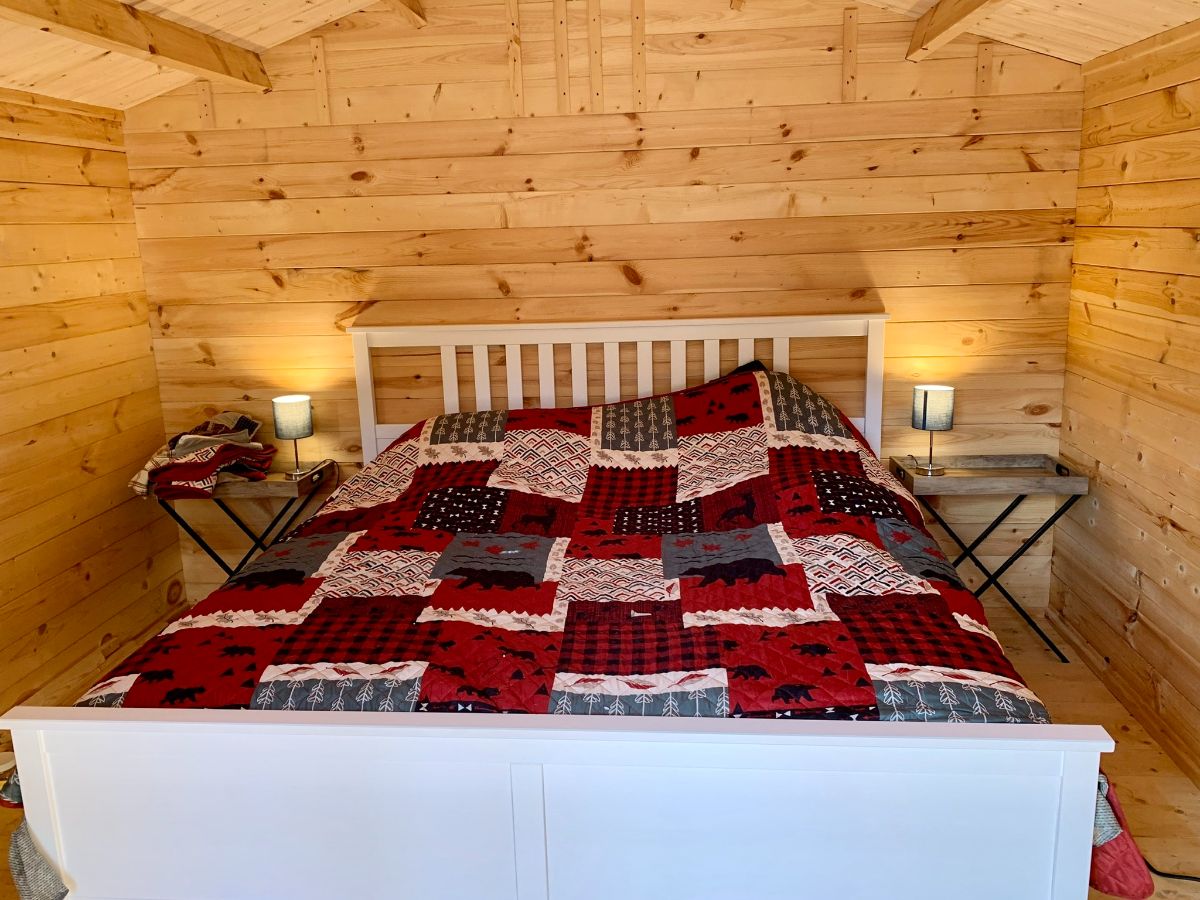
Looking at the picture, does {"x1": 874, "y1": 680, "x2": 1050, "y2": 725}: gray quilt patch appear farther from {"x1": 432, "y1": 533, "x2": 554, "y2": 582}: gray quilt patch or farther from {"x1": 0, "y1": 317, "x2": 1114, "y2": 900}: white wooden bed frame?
{"x1": 432, "y1": 533, "x2": 554, "y2": 582}: gray quilt patch

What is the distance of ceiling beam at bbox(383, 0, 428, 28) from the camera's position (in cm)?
297

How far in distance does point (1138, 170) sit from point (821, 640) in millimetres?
1745

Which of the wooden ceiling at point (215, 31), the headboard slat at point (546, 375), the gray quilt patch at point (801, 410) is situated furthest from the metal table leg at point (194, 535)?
the gray quilt patch at point (801, 410)

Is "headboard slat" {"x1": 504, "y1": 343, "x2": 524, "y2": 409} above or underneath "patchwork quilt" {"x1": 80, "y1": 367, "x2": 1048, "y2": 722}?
above

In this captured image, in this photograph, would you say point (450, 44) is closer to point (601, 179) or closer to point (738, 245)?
point (601, 179)

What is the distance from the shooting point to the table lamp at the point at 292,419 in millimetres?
3291

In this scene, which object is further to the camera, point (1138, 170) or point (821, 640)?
point (1138, 170)

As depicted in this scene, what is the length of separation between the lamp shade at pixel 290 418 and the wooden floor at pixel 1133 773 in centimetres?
134

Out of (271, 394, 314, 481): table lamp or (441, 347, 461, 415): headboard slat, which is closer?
(271, 394, 314, 481): table lamp

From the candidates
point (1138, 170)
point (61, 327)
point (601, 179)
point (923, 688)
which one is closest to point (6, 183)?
point (61, 327)

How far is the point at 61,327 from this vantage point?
3.01 meters

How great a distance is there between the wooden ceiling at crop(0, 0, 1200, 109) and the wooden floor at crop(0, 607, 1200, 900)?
180cm

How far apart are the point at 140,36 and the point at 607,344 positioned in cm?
161

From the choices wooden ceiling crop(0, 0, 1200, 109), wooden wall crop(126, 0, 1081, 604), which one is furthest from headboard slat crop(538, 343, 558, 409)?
wooden ceiling crop(0, 0, 1200, 109)
